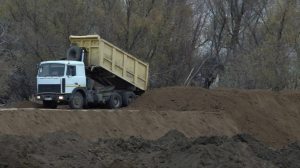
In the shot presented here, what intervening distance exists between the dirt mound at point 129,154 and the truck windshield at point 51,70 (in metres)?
7.54

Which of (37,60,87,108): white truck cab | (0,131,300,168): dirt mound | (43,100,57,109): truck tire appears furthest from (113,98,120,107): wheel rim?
(0,131,300,168): dirt mound

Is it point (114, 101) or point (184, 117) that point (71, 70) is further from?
point (184, 117)

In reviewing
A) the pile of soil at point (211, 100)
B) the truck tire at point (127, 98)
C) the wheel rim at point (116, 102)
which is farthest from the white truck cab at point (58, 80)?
the pile of soil at point (211, 100)

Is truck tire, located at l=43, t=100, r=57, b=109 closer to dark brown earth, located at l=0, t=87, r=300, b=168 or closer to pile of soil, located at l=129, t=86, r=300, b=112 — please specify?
dark brown earth, located at l=0, t=87, r=300, b=168

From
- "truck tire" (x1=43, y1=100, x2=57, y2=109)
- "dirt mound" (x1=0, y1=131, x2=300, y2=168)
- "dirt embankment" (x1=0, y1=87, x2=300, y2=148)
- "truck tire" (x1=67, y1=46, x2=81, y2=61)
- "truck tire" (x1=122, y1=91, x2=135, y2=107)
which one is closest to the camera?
"dirt mound" (x1=0, y1=131, x2=300, y2=168)

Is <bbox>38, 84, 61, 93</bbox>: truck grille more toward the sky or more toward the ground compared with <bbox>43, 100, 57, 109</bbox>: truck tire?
more toward the sky

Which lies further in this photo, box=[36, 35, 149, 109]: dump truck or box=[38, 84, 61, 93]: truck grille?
box=[36, 35, 149, 109]: dump truck

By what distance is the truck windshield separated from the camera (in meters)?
21.2

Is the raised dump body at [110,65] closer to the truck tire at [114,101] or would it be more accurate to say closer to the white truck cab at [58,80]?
the truck tire at [114,101]

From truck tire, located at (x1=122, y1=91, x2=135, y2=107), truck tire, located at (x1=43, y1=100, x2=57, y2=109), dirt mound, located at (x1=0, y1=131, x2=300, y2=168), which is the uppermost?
truck tire, located at (x1=122, y1=91, x2=135, y2=107)

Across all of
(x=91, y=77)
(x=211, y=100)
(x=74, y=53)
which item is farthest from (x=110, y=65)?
(x=211, y=100)

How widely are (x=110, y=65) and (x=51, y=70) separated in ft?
9.92

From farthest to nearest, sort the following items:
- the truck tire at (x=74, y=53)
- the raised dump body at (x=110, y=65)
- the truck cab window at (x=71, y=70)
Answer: the raised dump body at (x=110, y=65) → the truck tire at (x=74, y=53) → the truck cab window at (x=71, y=70)

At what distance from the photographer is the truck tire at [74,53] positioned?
886 inches
